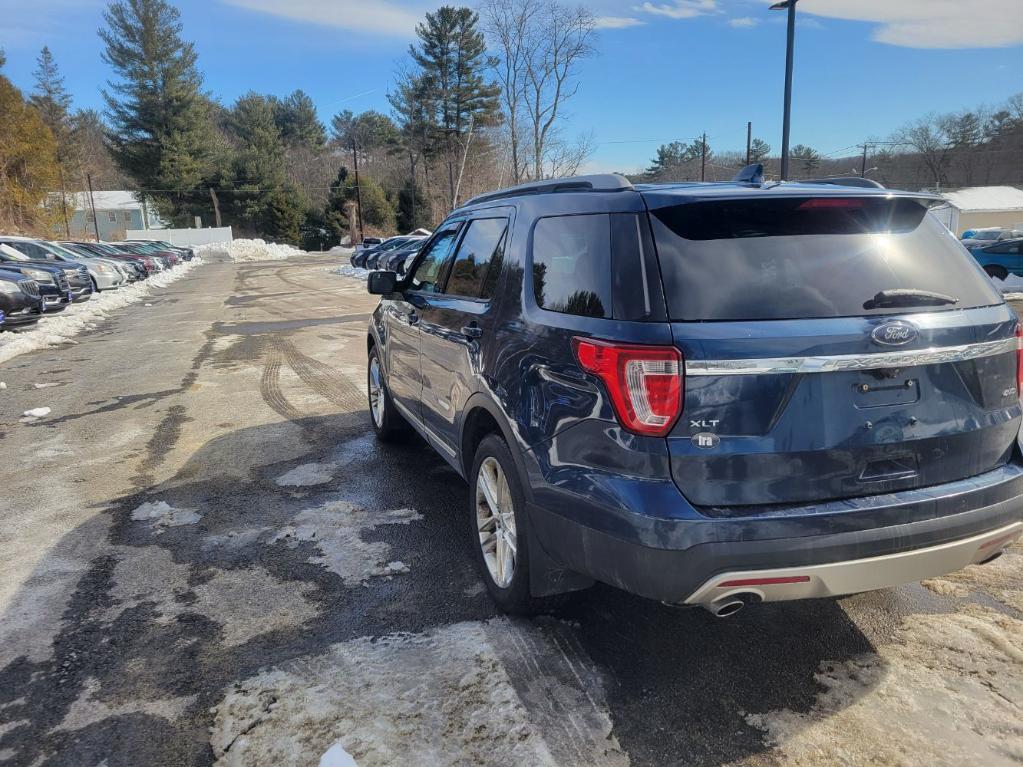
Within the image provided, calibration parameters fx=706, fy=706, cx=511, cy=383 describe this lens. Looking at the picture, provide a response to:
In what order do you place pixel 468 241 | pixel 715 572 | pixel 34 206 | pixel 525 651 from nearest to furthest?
pixel 715 572 → pixel 525 651 → pixel 468 241 → pixel 34 206

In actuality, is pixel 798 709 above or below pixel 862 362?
below

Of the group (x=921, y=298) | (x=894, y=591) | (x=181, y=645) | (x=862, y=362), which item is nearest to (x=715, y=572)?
(x=862, y=362)

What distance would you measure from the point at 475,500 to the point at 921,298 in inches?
86.3

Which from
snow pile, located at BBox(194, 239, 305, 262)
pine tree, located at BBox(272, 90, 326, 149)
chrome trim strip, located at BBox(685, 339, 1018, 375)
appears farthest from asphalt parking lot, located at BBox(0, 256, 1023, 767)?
pine tree, located at BBox(272, 90, 326, 149)

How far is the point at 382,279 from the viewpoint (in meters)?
5.22

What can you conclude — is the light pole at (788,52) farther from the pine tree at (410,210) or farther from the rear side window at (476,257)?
the pine tree at (410,210)

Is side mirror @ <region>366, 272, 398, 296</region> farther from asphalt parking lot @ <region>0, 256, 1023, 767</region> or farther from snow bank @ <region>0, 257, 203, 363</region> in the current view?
snow bank @ <region>0, 257, 203, 363</region>

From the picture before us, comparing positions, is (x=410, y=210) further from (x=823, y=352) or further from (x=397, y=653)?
(x=823, y=352)

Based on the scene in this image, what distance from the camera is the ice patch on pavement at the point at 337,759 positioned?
231 cm

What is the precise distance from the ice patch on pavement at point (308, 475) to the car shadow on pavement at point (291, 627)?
9.0 inches

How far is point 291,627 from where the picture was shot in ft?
10.7

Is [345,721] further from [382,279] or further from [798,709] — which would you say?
[382,279]

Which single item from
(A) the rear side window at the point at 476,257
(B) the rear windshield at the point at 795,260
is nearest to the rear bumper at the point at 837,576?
(B) the rear windshield at the point at 795,260

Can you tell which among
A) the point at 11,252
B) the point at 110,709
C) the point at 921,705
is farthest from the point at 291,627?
the point at 11,252
